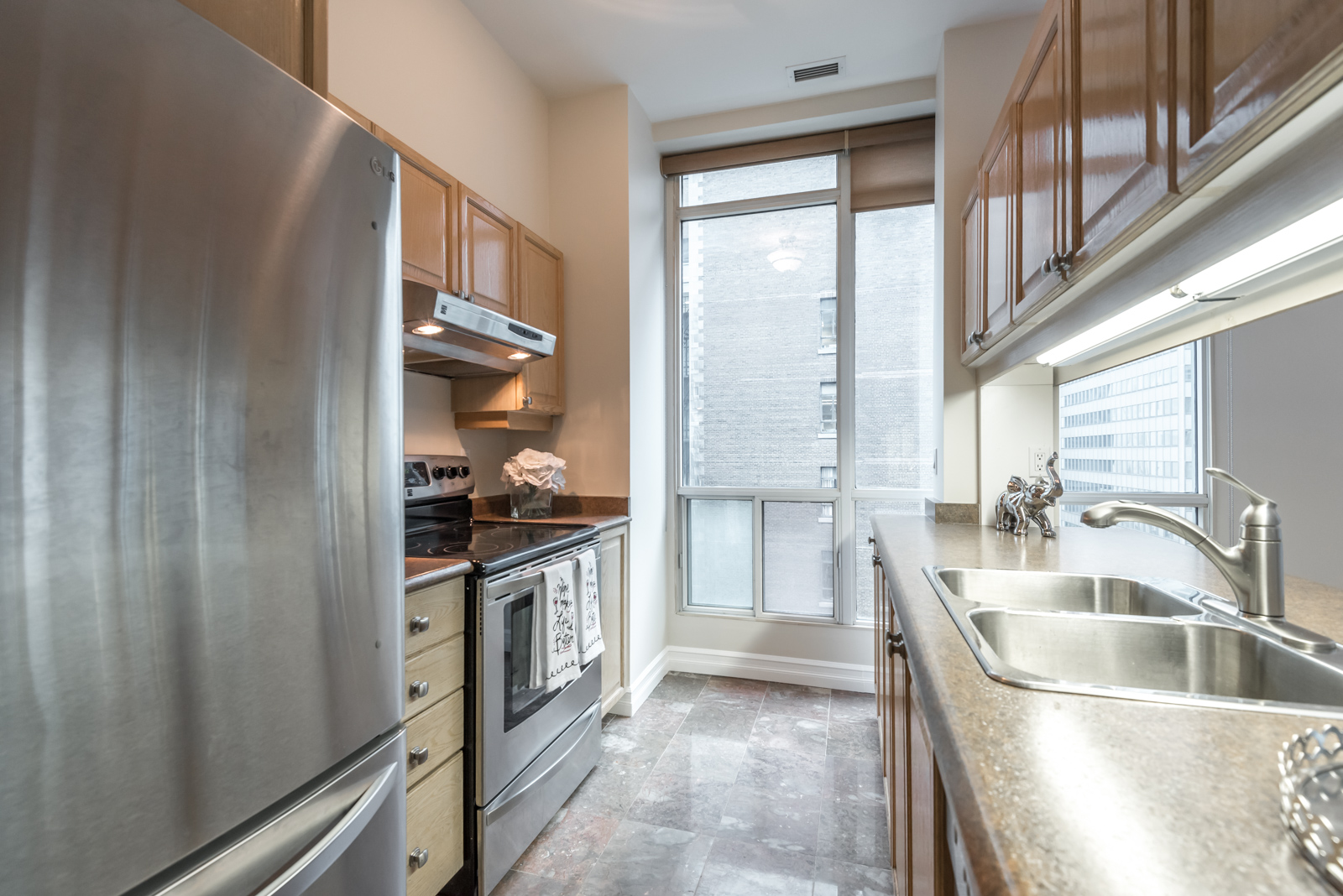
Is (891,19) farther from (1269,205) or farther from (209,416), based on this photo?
(209,416)

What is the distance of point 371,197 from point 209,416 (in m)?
0.47

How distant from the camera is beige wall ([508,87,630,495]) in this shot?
2838 mm

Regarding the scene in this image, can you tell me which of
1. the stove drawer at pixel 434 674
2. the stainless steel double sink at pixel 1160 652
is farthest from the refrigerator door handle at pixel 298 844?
the stainless steel double sink at pixel 1160 652

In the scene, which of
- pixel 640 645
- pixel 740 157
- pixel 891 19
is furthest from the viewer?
pixel 740 157

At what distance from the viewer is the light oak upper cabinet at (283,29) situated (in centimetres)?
97

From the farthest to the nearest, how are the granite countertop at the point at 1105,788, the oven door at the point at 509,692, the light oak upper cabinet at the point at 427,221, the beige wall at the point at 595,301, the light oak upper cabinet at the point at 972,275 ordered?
the beige wall at the point at 595,301
the light oak upper cabinet at the point at 972,275
the light oak upper cabinet at the point at 427,221
the oven door at the point at 509,692
the granite countertop at the point at 1105,788

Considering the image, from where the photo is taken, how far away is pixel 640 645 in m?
2.92

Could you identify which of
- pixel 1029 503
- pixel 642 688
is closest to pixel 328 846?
pixel 642 688

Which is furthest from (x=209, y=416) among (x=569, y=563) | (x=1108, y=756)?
(x=569, y=563)

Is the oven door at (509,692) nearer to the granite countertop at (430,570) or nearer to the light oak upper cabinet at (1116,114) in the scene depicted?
the granite countertop at (430,570)

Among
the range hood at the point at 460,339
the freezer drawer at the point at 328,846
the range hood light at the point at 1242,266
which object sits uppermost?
the range hood at the point at 460,339

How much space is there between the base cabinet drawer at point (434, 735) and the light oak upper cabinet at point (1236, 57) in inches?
66.9

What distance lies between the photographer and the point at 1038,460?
2354 mm

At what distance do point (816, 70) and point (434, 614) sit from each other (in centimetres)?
277
